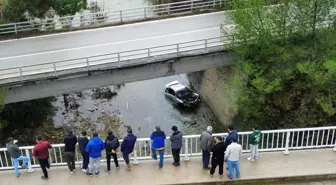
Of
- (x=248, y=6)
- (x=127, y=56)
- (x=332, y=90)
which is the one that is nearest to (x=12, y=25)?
(x=127, y=56)

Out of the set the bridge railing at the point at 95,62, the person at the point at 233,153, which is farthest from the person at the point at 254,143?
the bridge railing at the point at 95,62

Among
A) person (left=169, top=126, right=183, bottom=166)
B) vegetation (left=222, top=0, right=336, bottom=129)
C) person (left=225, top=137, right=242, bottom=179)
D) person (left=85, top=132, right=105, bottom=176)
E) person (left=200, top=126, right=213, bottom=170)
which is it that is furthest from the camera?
vegetation (left=222, top=0, right=336, bottom=129)

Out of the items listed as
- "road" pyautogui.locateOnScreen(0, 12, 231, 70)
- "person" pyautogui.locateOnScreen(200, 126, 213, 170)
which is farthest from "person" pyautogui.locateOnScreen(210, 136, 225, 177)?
"road" pyautogui.locateOnScreen(0, 12, 231, 70)

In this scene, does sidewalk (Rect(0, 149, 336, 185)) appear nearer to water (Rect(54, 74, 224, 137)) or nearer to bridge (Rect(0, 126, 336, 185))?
bridge (Rect(0, 126, 336, 185))

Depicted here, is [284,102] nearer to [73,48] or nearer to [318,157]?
[318,157]

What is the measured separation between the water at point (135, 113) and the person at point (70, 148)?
10826mm

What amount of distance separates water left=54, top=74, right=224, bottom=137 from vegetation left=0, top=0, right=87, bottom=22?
18.2ft

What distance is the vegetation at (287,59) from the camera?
18.3 meters

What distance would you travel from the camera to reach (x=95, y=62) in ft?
66.6

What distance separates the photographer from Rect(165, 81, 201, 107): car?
1052 inches

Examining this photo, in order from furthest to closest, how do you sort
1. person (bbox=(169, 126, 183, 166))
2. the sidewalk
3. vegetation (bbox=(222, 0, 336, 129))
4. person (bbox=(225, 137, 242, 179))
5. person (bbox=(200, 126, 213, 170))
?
vegetation (bbox=(222, 0, 336, 129))
the sidewalk
person (bbox=(169, 126, 183, 166))
person (bbox=(200, 126, 213, 170))
person (bbox=(225, 137, 242, 179))

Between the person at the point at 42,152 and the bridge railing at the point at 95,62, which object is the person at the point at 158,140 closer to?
the person at the point at 42,152

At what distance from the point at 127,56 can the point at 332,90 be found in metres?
9.35

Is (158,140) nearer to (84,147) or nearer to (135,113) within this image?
(84,147)
